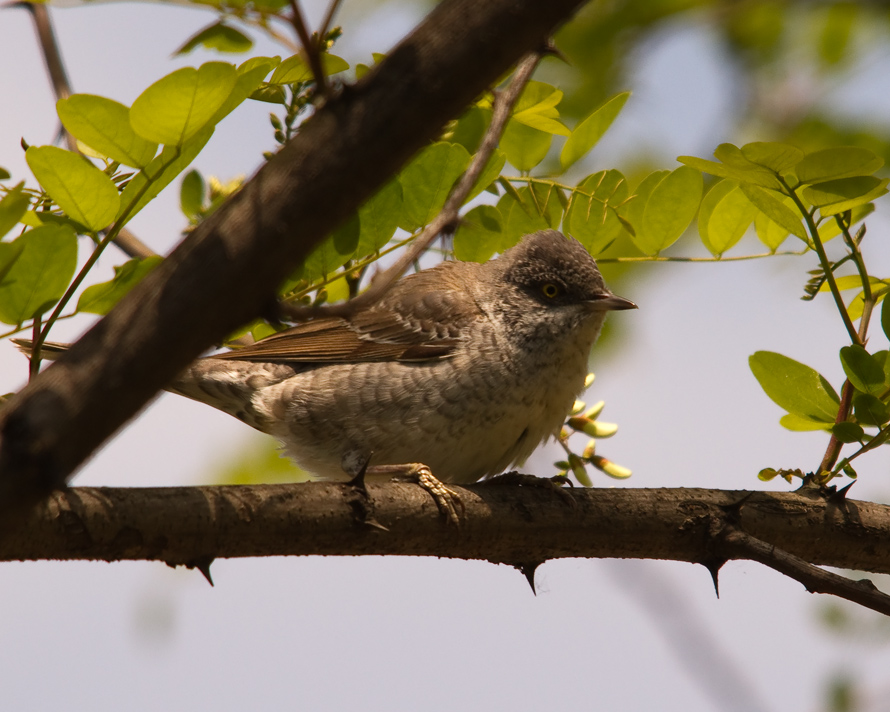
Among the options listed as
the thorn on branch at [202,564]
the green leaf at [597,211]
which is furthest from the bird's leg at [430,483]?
the green leaf at [597,211]

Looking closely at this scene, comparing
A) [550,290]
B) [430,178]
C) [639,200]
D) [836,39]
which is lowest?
[430,178]

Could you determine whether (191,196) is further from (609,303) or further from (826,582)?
(826,582)

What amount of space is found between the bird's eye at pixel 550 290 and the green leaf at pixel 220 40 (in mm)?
2199

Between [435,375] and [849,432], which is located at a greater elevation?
[435,375]

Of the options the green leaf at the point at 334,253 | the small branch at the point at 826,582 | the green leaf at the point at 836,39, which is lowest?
the small branch at the point at 826,582

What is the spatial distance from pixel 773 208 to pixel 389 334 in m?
2.25

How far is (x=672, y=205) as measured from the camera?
357 cm

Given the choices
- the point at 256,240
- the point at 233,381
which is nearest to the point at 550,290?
the point at 233,381

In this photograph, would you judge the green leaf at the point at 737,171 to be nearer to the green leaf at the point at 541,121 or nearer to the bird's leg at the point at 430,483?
the green leaf at the point at 541,121

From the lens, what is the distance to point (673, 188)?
356 centimetres

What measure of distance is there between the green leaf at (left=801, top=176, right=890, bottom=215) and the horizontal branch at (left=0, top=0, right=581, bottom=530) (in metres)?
1.64

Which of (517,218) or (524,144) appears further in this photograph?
→ (517,218)

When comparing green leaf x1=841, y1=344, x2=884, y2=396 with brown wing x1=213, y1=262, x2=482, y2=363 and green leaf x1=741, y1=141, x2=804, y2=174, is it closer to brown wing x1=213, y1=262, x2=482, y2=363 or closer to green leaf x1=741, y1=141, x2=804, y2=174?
green leaf x1=741, y1=141, x2=804, y2=174

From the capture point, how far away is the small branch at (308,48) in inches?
63.1
